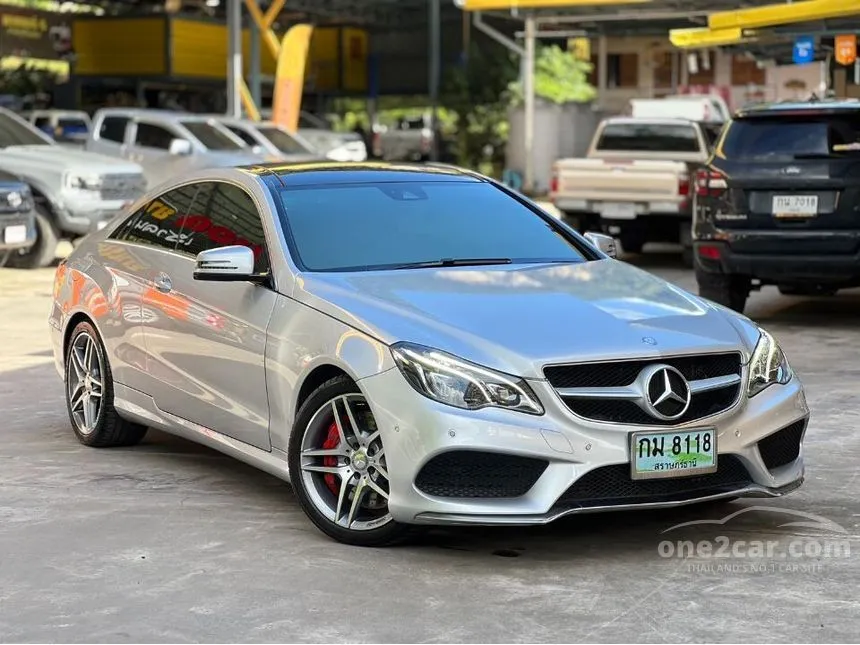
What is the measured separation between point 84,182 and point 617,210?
258 inches

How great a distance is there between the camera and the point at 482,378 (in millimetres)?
5668

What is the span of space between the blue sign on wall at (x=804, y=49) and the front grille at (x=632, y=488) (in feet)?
53.9

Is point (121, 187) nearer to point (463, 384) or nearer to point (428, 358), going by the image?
point (428, 358)

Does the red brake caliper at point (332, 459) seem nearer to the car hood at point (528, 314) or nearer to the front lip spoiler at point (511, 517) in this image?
the car hood at point (528, 314)

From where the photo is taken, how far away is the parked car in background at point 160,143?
966 inches

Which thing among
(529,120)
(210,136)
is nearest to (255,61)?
(529,120)

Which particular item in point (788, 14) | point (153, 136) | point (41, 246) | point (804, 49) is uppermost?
point (788, 14)

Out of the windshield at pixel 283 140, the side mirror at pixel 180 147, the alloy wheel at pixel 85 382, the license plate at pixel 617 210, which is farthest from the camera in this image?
the windshield at pixel 283 140

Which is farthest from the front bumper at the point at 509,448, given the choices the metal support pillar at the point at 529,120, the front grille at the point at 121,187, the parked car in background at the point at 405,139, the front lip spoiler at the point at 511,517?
the parked car in background at the point at 405,139

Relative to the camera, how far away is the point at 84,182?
1959 cm

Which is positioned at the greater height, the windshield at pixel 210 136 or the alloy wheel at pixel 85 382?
the windshield at pixel 210 136

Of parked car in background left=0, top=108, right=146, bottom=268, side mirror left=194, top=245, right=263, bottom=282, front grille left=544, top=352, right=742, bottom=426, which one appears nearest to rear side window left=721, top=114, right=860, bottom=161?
side mirror left=194, top=245, right=263, bottom=282

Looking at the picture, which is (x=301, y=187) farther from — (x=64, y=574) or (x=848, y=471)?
(x=848, y=471)

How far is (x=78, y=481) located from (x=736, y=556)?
313cm
